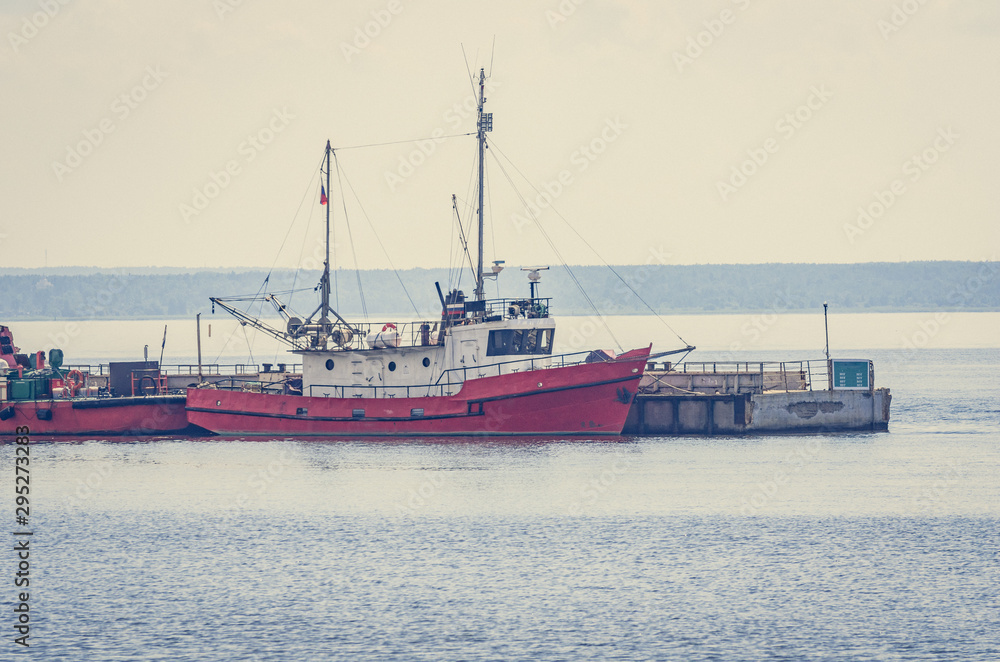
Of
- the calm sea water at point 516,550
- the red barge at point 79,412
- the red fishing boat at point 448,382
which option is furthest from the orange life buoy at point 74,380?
the red fishing boat at point 448,382

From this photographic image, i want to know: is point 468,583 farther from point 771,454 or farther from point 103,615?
point 771,454

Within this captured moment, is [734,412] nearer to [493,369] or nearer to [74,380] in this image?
[493,369]

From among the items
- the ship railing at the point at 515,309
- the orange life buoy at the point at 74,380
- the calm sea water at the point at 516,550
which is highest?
the ship railing at the point at 515,309

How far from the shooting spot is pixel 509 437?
4862cm

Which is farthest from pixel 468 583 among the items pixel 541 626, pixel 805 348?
pixel 805 348

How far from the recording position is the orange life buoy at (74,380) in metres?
56.4

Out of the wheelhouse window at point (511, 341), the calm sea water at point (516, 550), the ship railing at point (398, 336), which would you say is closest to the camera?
the calm sea water at point (516, 550)

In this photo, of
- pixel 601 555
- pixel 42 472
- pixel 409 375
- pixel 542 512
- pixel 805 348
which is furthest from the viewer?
pixel 805 348

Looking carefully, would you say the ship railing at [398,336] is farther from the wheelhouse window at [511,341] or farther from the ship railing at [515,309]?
the wheelhouse window at [511,341]

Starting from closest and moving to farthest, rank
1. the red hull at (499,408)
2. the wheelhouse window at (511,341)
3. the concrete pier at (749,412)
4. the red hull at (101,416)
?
1. the red hull at (499,408)
2. the wheelhouse window at (511,341)
3. the concrete pier at (749,412)
4. the red hull at (101,416)

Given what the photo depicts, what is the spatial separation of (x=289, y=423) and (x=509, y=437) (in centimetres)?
898

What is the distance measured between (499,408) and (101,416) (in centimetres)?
1755

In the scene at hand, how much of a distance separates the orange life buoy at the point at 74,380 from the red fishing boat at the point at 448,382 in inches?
301

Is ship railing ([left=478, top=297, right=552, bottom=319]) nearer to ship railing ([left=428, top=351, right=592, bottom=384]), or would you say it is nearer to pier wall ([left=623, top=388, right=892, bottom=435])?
ship railing ([left=428, top=351, right=592, bottom=384])
